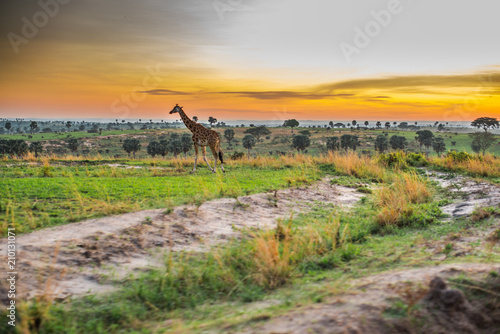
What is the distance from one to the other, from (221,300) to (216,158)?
12887 millimetres

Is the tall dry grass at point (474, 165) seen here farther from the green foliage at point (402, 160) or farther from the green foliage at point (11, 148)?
the green foliage at point (11, 148)

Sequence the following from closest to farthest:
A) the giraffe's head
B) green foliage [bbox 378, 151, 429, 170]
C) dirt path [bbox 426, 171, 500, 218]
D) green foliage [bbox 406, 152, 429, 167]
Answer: dirt path [bbox 426, 171, 500, 218] → the giraffe's head → green foliage [bbox 378, 151, 429, 170] → green foliage [bbox 406, 152, 429, 167]

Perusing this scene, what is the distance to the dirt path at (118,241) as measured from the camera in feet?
17.7

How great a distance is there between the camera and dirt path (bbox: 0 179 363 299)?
5.41 m

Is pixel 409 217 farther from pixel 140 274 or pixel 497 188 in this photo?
pixel 140 274

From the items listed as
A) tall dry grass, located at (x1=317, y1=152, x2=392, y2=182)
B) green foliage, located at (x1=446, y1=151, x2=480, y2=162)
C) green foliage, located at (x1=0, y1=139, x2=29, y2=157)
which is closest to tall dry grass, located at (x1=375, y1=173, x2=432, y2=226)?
tall dry grass, located at (x1=317, y1=152, x2=392, y2=182)

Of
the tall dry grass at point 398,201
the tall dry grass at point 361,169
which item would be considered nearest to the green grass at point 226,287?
the tall dry grass at point 398,201

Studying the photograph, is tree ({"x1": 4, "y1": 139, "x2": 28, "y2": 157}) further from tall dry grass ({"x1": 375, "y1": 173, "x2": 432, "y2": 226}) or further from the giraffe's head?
tall dry grass ({"x1": 375, "y1": 173, "x2": 432, "y2": 226})

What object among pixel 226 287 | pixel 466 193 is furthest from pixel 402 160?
pixel 226 287

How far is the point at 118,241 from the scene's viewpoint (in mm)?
6863

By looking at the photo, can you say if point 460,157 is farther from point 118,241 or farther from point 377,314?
point 118,241

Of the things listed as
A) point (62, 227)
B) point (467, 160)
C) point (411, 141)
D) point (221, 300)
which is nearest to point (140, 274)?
point (221, 300)

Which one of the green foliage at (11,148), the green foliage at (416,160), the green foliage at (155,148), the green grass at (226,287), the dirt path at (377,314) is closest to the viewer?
the dirt path at (377,314)

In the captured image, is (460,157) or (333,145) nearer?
(460,157)
